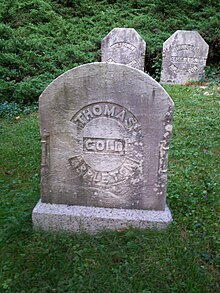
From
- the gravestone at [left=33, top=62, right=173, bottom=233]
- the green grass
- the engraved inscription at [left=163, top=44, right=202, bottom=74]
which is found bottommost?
the green grass

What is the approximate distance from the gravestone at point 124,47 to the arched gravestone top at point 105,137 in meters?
6.31

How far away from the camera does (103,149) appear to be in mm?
2467

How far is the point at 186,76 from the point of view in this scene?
→ 8.21 m

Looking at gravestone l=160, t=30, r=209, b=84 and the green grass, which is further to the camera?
gravestone l=160, t=30, r=209, b=84

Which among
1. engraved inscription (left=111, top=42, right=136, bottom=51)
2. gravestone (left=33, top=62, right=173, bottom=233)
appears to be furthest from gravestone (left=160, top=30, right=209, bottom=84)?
gravestone (left=33, top=62, right=173, bottom=233)

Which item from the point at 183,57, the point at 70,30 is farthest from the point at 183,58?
the point at 70,30

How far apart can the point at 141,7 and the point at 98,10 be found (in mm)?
1712

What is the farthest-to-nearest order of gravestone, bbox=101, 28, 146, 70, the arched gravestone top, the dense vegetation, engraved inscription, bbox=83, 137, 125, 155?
gravestone, bbox=101, 28, 146, 70, the dense vegetation, engraved inscription, bbox=83, 137, 125, 155, the arched gravestone top

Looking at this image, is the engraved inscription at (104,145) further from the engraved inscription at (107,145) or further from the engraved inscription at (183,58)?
the engraved inscription at (183,58)

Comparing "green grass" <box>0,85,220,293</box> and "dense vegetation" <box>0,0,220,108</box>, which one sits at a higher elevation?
"dense vegetation" <box>0,0,220,108</box>

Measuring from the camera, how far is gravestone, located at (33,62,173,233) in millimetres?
2293

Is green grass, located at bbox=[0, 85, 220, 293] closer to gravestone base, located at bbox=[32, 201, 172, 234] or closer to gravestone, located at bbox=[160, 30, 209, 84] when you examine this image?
gravestone base, located at bbox=[32, 201, 172, 234]

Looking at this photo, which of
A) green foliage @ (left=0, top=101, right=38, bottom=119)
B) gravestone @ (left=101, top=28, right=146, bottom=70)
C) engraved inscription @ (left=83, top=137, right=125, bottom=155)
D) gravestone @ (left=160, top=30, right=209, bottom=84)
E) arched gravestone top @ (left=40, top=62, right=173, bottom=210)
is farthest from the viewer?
gravestone @ (left=101, top=28, right=146, bottom=70)

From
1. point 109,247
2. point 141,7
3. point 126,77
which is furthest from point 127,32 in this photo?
point 109,247
